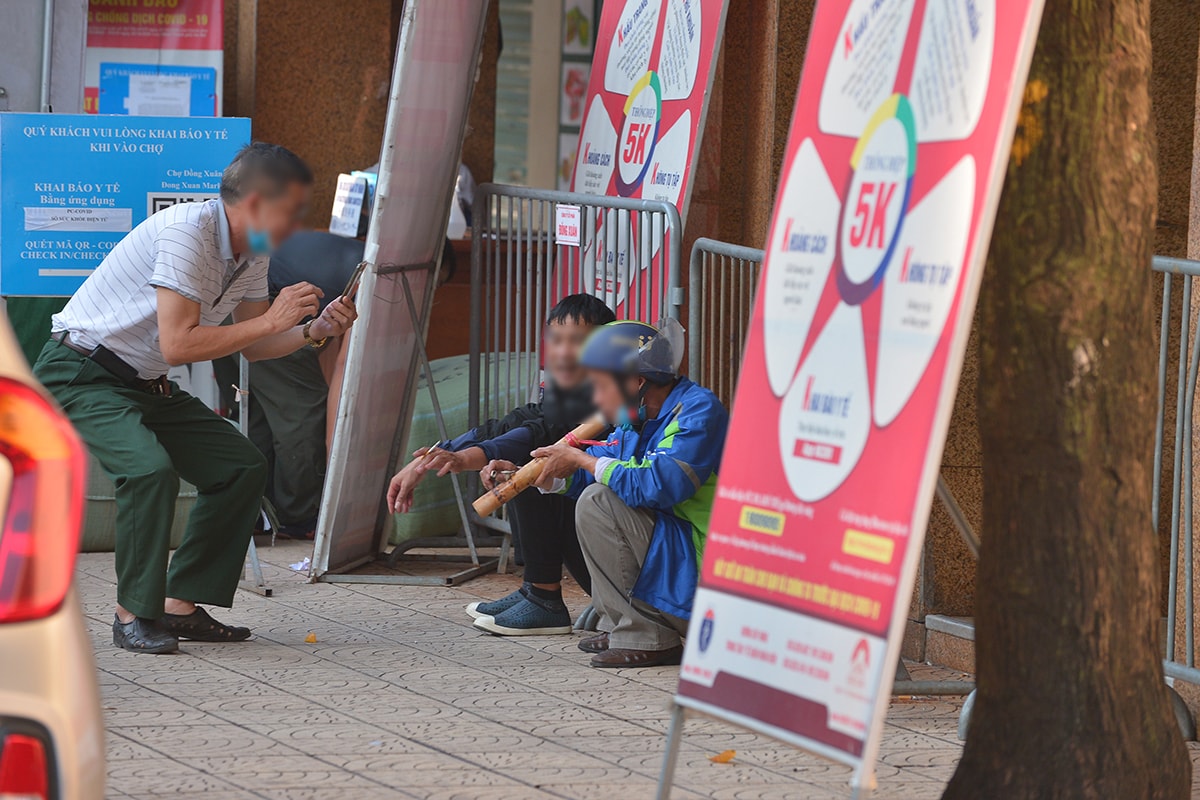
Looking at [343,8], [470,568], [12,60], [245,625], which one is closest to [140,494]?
[245,625]

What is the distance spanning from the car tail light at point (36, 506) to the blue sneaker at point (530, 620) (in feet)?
11.4

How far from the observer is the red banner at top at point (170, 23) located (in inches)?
355

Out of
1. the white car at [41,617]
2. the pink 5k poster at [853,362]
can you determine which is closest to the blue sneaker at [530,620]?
the pink 5k poster at [853,362]

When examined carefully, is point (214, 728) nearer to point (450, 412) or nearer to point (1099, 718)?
point (1099, 718)

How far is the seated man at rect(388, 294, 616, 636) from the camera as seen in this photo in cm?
562

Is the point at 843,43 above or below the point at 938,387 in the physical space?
above

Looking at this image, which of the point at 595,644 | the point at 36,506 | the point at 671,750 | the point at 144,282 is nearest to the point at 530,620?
the point at 595,644

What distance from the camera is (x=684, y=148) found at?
6598 mm

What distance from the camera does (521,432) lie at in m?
5.90

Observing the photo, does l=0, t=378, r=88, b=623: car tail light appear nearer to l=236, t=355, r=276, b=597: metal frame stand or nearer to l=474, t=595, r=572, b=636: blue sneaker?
l=474, t=595, r=572, b=636: blue sneaker

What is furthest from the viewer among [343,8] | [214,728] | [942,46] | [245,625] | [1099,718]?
[343,8]

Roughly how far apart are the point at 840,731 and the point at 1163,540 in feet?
12.0

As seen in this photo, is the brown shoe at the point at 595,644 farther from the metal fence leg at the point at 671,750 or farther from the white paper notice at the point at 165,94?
the white paper notice at the point at 165,94

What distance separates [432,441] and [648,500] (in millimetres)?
2463
